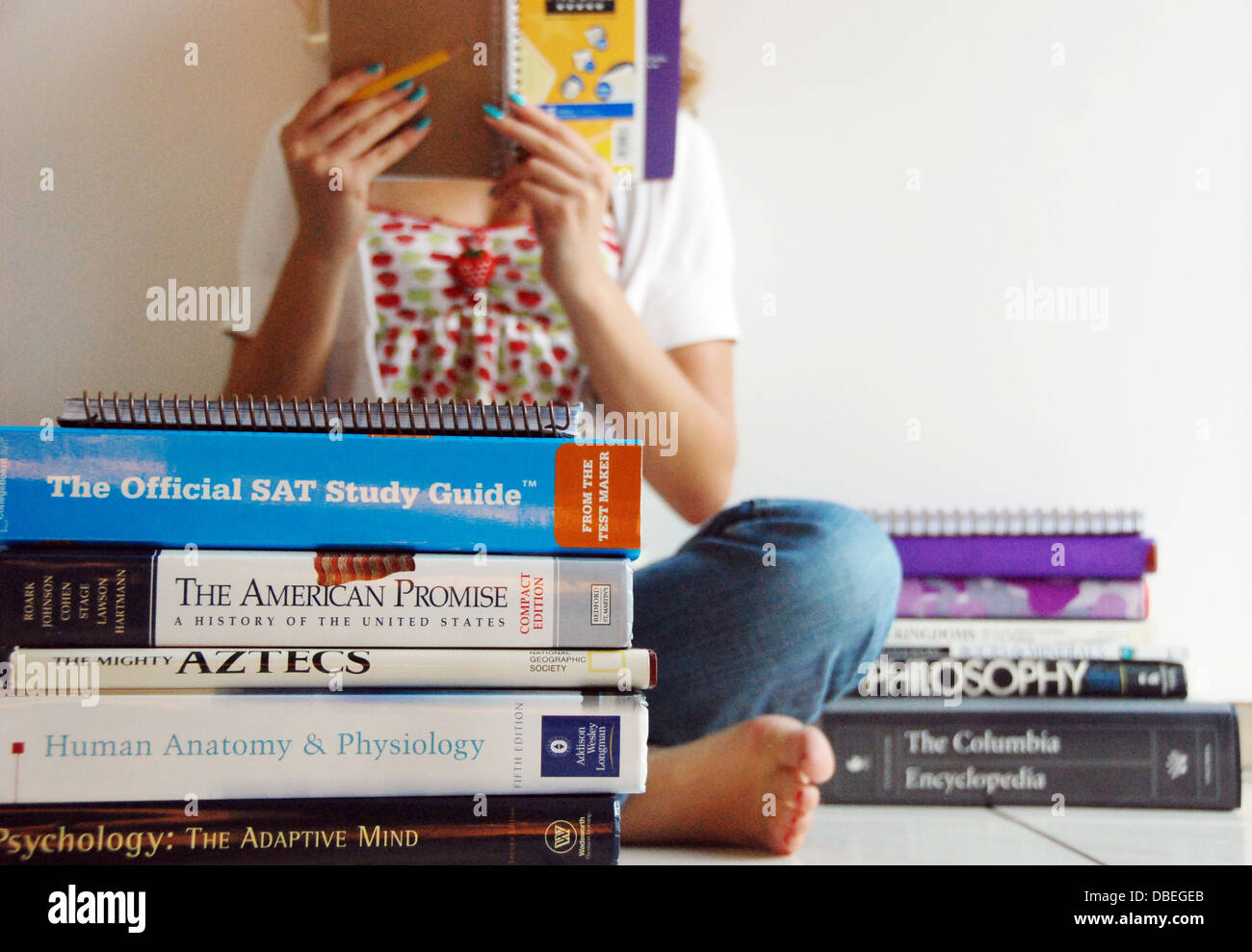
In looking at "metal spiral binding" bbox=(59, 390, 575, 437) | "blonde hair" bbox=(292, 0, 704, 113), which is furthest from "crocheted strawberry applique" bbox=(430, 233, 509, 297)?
"metal spiral binding" bbox=(59, 390, 575, 437)

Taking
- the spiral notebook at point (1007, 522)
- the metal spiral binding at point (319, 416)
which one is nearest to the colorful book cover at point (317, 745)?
the metal spiral binding at point (319, 416)

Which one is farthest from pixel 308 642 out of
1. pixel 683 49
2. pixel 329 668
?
pixel 683 49

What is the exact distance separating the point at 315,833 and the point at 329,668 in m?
0.08

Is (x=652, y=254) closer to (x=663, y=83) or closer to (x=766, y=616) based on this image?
(x=663, y=83)

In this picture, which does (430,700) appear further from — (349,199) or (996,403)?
(996,403)

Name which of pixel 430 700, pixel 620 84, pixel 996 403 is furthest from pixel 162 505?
pixel 996 403

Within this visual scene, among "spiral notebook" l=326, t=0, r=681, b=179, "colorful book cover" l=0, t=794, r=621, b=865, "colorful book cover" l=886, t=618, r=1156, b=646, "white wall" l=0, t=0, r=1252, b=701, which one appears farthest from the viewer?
"white wall" l=0, t=0, r=1252, b=701

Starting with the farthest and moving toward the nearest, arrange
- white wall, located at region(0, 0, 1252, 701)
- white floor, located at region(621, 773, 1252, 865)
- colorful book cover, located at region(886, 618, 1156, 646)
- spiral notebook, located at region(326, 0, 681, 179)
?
white wall, located at region(0, 0, 1252, 701) → colorful book cover, located at region(886, 618, 1156, 646) → spiral notebook, located at region(326, 0, 681, 179) → white floor, located at region(621, 773, 1252, 865)

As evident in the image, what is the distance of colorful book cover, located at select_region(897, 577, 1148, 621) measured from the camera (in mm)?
918

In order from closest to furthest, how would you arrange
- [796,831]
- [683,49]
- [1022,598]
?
[796,831], [1022,598], [683,49]

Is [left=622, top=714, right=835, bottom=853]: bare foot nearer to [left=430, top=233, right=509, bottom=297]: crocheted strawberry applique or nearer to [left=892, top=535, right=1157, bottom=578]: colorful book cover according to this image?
[left=892, top=535, right=1157, bottom=578]: colorful book cover

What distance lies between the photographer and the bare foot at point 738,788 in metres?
0.67

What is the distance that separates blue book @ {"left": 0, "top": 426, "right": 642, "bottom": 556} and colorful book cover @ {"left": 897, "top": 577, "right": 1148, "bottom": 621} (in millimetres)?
511

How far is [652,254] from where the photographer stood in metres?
1.00
